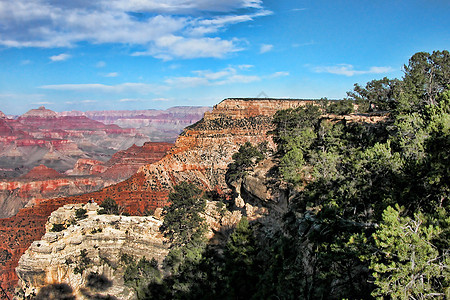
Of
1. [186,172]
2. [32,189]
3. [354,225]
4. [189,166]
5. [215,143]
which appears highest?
[354,225]

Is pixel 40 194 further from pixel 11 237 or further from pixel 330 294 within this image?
pixel 330 294

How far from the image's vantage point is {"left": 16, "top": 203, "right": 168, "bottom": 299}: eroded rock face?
1499 inches

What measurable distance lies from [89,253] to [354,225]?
39750 millimetres

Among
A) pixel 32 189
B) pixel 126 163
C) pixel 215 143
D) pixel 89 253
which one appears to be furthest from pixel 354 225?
pixel 126 163

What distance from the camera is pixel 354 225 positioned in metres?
13.9

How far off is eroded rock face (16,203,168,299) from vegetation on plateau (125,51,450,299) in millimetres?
4726

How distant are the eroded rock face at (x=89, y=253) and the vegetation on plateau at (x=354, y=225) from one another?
15.5 ft

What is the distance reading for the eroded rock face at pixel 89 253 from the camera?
38062 millimetres

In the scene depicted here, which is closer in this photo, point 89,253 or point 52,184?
point 89,253

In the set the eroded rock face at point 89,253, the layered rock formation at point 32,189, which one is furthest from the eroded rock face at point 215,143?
the layered rock formation at point 32,189

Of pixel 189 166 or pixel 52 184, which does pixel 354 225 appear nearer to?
pixel 189 166

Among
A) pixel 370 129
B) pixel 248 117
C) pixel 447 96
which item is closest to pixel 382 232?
pixel 447 96

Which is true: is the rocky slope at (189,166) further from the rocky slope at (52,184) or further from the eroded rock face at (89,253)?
the rocky slope at (52,184)

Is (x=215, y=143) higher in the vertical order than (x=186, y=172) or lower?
higher
